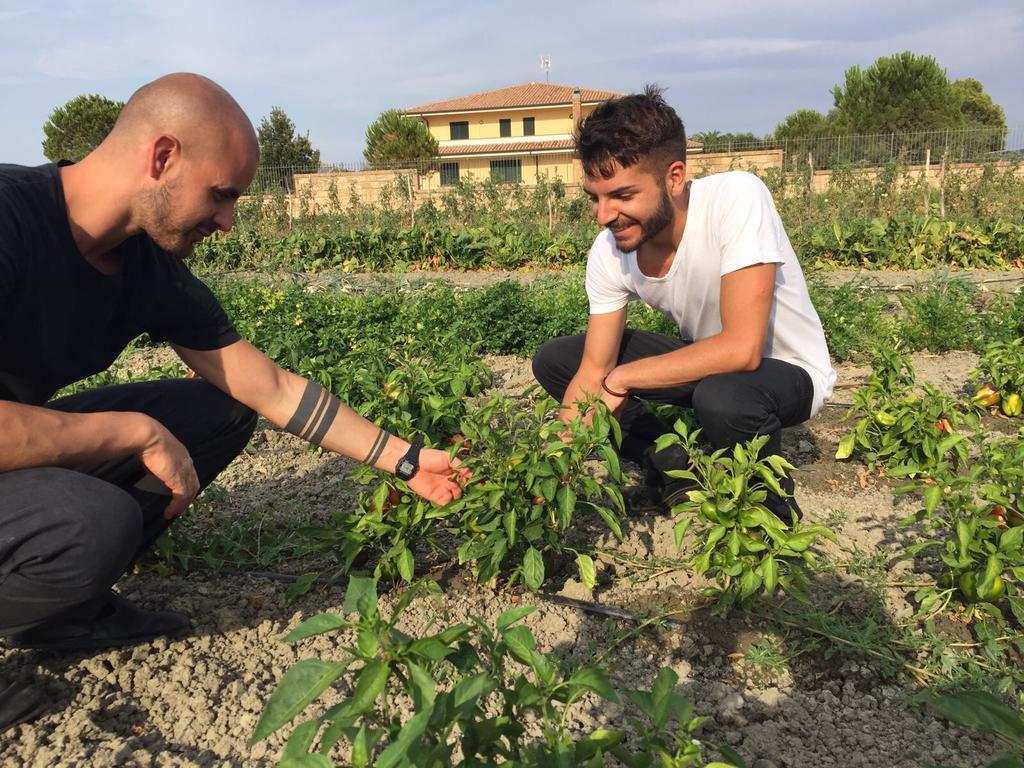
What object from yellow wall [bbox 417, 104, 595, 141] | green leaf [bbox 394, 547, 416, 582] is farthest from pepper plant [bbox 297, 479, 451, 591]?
yellow wall [bbox 417, 104, 595, 141]

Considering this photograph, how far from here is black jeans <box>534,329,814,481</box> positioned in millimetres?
2658

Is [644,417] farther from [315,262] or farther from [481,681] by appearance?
[315,262]

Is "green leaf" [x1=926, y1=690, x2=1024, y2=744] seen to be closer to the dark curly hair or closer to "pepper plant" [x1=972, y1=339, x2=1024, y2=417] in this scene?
the dark curly hair

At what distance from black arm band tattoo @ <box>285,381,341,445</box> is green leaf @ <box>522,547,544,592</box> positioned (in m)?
0.72

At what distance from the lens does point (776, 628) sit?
7.64ft

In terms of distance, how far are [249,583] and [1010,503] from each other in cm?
231

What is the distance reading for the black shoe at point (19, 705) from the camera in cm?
194

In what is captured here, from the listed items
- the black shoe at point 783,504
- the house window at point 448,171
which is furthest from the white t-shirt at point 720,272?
the house window at point 448,171

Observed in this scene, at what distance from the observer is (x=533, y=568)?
91.0 inches

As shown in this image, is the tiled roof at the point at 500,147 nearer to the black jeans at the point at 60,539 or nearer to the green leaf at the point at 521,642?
the black jeans at the point at 60,539

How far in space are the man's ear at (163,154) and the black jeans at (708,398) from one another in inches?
67.3

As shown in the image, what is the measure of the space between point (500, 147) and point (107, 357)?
127ft

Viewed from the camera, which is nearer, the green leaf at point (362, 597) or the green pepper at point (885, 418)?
the green leaf at point (362, 597)

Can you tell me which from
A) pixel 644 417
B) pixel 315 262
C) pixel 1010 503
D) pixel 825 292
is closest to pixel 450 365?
pixel 644 417
